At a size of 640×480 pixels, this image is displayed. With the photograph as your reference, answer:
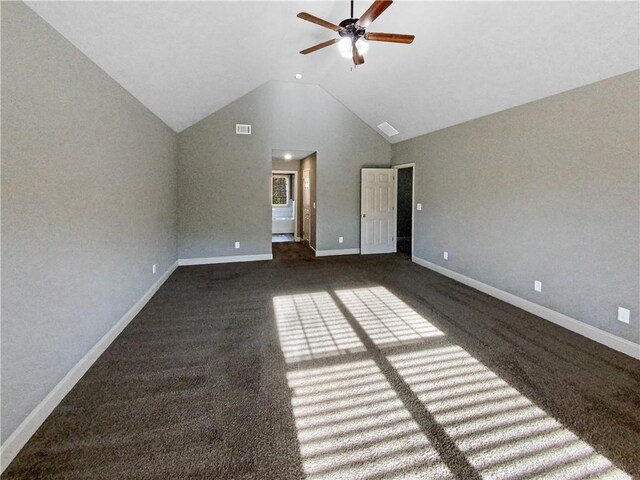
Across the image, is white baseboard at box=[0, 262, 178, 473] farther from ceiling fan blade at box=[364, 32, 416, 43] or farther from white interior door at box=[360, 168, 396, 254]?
white interior door at box=[360, 168, 396, 254]

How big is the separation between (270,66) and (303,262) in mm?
3550

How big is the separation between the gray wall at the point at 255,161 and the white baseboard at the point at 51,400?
308 centimetres

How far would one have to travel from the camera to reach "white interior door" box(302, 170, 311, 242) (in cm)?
797

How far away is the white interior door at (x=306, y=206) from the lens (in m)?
7.97

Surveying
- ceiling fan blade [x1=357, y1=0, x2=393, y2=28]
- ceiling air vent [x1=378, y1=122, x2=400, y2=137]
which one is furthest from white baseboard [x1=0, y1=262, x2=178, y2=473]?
ceiling air vent [x1=378, y1=122, x2=400, y2=137]

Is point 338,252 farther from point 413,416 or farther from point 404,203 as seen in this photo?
point 413,416

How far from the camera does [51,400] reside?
1.97 m

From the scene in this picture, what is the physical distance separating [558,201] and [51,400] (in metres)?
4.72

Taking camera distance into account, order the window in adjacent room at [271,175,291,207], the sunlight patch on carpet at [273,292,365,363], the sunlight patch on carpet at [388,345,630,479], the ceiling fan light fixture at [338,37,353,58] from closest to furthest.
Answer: the sunlight patch on carpet at [388,345,630,479] → the sunlight patch on carpet at [273,292,365,363] → the ceiling fan light fixture at [338,37,353,58] → the window in adjacent room at [271,175,291,207]

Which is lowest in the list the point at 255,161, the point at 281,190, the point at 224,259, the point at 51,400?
the point at 51,400

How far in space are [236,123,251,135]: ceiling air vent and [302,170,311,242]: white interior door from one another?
2.07 m

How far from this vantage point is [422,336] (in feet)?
10.1

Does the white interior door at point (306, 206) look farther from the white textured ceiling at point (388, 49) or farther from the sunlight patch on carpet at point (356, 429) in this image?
the sunlight patch on carpet at point (356, 429)

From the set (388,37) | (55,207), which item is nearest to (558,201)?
(388,37)
